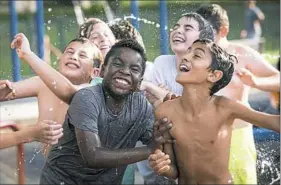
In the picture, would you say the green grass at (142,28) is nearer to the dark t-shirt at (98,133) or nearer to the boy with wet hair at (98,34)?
the boy with wet hair at (98,34)

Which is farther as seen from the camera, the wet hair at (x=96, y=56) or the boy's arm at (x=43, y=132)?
the wet hair at (x=96, y=56)

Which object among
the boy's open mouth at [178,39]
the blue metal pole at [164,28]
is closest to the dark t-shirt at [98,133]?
the boy's open mouth at [178,39]

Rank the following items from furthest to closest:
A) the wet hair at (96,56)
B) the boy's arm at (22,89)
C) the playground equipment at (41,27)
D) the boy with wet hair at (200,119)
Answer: the playground equipment at (41,27), the wet hair at (96,56), the boy's arm at (22,89), the boy with wet hair at (200,119)

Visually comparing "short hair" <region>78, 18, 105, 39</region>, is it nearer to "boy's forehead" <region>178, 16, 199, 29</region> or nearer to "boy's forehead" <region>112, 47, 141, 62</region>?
"boy's forehead" <region>178, 16, 199, 29</region>

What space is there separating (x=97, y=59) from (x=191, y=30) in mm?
364

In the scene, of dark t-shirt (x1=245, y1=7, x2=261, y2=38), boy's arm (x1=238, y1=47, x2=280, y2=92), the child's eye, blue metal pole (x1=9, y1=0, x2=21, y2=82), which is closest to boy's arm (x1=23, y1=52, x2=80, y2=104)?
the child's eye

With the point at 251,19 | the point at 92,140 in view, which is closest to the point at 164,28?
the point at 92,140

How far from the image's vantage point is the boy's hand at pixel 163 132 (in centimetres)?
248

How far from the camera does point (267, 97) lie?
4.41 meters

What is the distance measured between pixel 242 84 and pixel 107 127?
2.30 ft

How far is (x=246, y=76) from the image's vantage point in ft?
9.52

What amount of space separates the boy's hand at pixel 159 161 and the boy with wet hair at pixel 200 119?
0.17 ft

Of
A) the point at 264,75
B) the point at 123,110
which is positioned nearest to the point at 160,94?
the point at 123,110

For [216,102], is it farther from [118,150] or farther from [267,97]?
[267,97]
